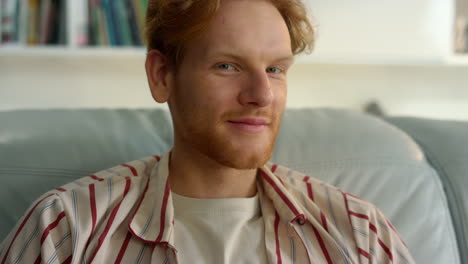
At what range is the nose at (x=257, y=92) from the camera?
91 cm

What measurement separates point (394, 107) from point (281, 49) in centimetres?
149

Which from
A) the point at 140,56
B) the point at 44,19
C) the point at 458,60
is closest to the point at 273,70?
the point at 140,56

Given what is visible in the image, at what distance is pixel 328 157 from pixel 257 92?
38cm

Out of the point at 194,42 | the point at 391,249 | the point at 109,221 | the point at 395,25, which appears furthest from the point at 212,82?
the point at 395,25

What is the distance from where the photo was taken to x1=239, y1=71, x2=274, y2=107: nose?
0.91 metres

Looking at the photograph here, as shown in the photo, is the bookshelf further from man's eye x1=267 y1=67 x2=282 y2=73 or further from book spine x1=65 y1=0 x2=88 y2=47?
man's eye x1=267 y1=67 x2=282 y2=73

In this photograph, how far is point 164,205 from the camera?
93 cm

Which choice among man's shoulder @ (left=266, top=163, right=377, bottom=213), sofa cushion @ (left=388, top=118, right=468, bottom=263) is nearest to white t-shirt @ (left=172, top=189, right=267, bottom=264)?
man's shoulder @ (left=266, top=163, right=377, bottom=213)

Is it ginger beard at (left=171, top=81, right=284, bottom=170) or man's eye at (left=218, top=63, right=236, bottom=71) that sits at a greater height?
man's eye at (left=218, top=63, right=236, bottom=71)

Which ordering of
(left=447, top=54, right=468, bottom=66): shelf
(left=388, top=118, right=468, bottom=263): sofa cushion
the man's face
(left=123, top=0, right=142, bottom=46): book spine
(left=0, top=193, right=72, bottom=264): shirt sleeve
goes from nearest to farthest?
(left=0, top=193, right=72, bottom=264): shirt sleeve < the man's face < (left=388, top=118, right=468, bottom=263): sofa cushion < (left=123, top=0, right=142, bottom=46): book spine < (left=447, top=54, right=468, bottom=66): shelf

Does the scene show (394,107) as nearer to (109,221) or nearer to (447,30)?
(447,30)

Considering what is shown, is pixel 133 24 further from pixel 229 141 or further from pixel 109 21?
pixel 229 141

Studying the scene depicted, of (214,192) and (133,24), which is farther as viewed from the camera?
(133,24)

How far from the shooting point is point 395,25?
87.7 inches
